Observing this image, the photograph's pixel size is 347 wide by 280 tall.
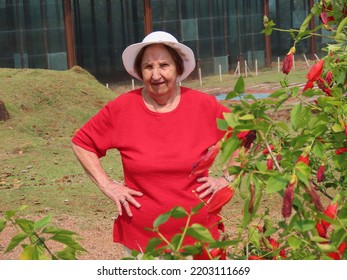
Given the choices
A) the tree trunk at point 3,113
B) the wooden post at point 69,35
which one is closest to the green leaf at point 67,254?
the tree trunk at point 3,113

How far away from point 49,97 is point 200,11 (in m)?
13.0

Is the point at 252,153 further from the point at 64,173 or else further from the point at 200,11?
the point at 200,11

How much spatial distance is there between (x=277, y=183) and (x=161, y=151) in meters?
2.08

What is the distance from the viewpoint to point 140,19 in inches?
1104

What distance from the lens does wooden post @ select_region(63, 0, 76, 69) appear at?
25750 mm

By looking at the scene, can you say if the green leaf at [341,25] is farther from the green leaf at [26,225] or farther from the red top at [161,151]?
the red top at [161,151]

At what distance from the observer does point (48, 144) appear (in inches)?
579

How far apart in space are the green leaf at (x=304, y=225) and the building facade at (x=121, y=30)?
916 inches

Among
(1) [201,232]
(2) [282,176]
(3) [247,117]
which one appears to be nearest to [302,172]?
(2) [282,176]

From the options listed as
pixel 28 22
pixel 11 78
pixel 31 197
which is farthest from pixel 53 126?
pixel 28 22

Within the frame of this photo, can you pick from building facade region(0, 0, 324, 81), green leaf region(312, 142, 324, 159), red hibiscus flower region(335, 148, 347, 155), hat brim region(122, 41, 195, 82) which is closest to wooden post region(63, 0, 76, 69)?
building facade region(0, 0, 324, 81)

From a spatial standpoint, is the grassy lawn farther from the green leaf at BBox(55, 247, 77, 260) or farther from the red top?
the green leaf at BBox(55, 247, 77, 260)

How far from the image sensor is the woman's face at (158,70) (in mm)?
4289

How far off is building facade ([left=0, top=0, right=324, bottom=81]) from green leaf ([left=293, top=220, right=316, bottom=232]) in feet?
76.3
